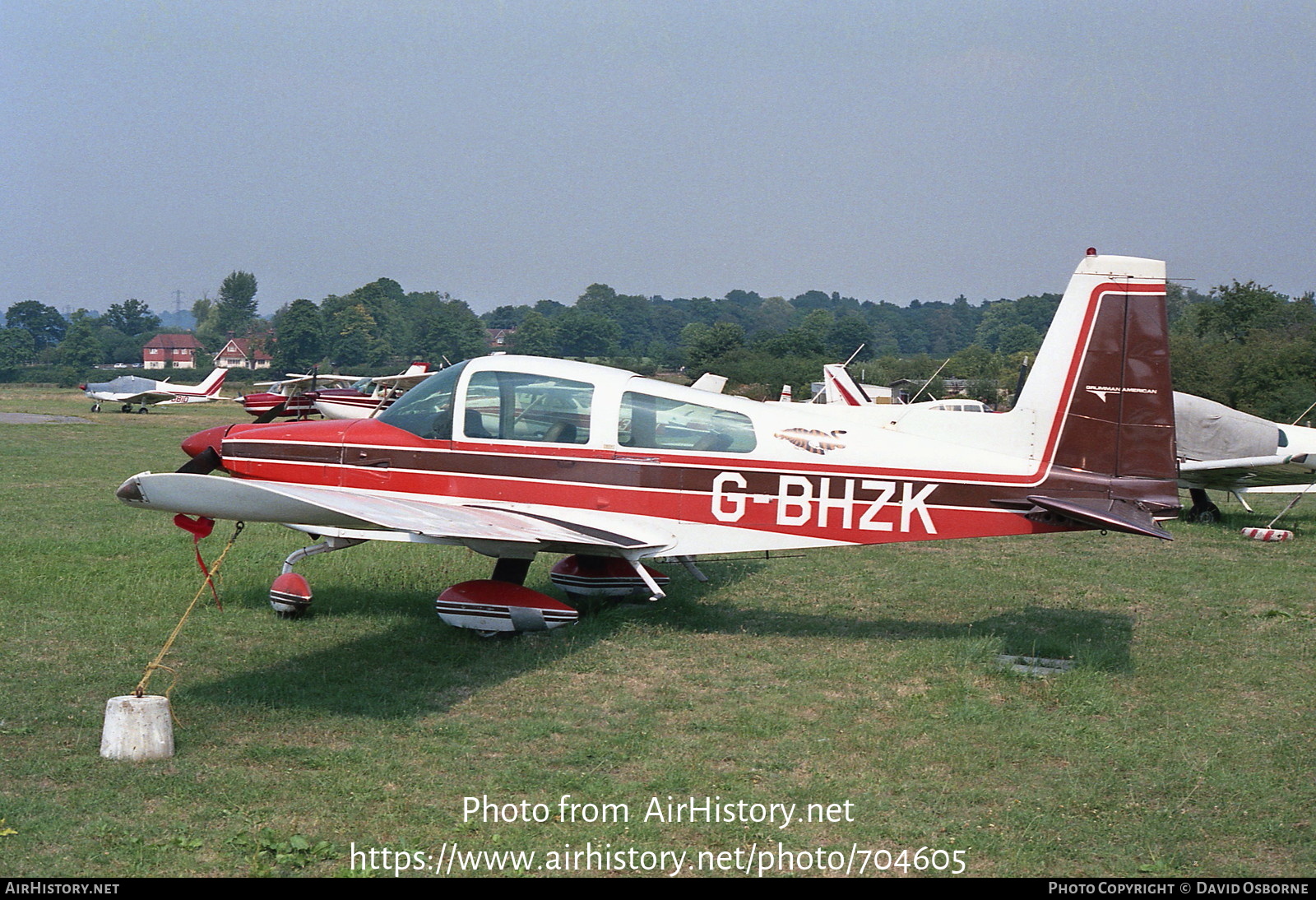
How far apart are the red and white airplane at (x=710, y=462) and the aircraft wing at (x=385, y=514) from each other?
0.04m

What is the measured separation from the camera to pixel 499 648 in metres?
7.34

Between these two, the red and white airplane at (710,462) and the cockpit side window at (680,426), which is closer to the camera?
the red and white airplane at (710,462)

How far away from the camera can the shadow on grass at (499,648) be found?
614cm

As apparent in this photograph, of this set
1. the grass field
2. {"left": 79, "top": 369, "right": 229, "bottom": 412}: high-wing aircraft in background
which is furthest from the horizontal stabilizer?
{"left": 79, "top": 369, "right": 229, "bottom": 412}: high-wing aircraft in background

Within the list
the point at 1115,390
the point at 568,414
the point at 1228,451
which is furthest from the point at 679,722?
the point at 1228,451

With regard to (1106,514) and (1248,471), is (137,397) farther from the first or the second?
(1106,514)

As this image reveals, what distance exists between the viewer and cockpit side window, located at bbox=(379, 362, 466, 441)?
314 inches

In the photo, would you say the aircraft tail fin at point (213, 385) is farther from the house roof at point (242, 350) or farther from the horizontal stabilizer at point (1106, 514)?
the house roof at point (242, 350)

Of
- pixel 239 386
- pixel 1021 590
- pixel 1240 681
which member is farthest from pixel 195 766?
pixel 239 386

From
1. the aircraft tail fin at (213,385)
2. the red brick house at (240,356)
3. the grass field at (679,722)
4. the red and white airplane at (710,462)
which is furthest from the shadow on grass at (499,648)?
the red brick house at (240,356)

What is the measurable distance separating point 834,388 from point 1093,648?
16.2 metres

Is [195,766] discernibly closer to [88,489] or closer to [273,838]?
[273,838]
